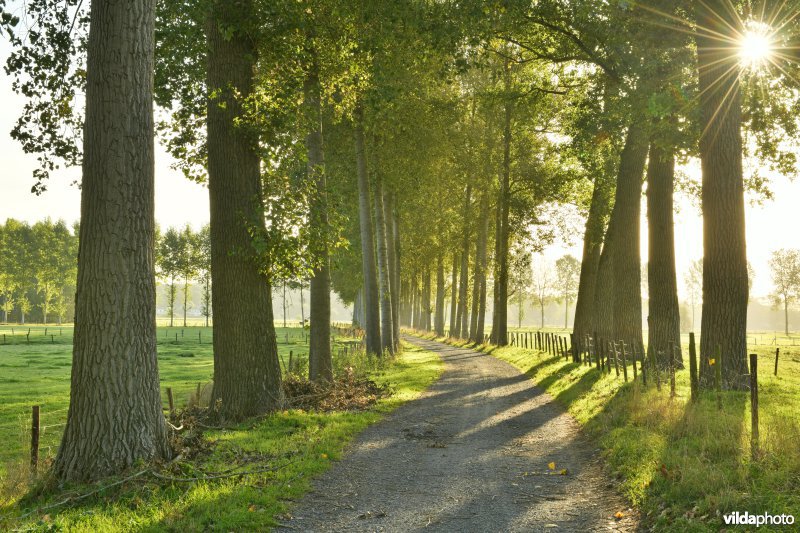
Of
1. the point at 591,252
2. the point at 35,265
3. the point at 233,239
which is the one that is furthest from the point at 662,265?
the point at 35,265

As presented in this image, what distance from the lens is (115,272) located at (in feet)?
24.7

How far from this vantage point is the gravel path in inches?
257

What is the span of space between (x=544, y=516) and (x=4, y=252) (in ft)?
357

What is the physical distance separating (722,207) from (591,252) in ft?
46.0

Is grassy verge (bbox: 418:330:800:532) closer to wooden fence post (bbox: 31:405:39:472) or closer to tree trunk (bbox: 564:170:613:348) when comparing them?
wooden fence post (bbox: 31:405:39:472)

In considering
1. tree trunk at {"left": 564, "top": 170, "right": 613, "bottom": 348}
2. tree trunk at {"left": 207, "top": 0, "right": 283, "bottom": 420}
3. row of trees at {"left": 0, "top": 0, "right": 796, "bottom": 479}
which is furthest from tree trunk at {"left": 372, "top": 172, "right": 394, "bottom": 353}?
tree trunk at {"left": 207, "top": 0, "right": 283, "bottom": 420}

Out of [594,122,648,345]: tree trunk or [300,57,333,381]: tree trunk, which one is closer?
[300,57,333,381]: tree trunk

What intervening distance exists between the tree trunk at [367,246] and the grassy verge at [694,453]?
498 inches

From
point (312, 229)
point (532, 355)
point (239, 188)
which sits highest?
point (239, 188)

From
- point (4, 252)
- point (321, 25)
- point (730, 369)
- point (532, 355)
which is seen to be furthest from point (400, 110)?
point (4, 252)

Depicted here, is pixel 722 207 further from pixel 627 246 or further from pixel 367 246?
pixel 367 246

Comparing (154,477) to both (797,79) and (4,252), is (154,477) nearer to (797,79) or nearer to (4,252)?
(797,79)

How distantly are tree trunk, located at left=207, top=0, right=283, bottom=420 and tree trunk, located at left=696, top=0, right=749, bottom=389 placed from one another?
9601 mm

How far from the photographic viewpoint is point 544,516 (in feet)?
21.8
